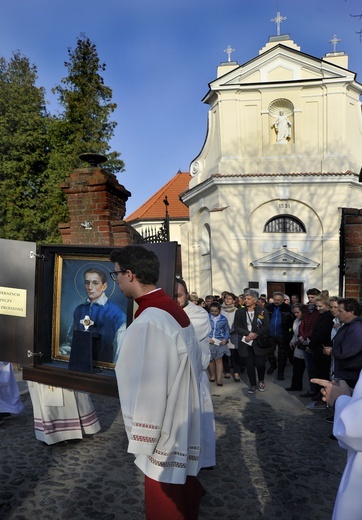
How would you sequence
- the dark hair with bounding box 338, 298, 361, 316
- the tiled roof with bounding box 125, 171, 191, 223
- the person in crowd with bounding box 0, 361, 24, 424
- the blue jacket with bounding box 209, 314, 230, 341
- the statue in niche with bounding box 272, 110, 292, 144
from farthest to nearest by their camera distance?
the tiled roof with bounding box 125, 171, 191, 223 < the statue in niche with bounding box 272, 110, 292, 144 < the blue jacket with bounding box 209, 314, 230, 341 < the person in crowd with bounding box 0, 361, 24, 424 < the dark hair with bounding box 338, 298, 361, 316

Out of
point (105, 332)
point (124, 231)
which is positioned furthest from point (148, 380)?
point (124, 231)

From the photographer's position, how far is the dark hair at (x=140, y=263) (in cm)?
256

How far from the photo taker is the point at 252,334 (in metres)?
7.29

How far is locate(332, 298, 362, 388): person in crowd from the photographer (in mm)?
4773

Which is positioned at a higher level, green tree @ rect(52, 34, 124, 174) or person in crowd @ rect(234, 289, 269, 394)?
green tree @ rect(52, 34, 124, 174)

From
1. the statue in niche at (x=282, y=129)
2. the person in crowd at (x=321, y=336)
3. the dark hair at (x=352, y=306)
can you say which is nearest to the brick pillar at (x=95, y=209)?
the dark hair at (x=352, y=306)

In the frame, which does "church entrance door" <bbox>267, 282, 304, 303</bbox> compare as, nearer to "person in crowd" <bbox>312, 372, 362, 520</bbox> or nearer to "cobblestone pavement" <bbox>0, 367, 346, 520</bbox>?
"cobblestone pavement" <bbox>0, 367, 346, 520</bbox>

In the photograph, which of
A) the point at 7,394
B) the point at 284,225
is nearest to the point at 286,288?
the point at 284,225

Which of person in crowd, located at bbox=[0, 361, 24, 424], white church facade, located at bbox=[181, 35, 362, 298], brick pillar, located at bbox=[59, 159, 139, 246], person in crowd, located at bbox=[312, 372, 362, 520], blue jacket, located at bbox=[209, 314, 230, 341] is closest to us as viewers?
person in crowd, located at bbox=[312, 372, 362, 520]

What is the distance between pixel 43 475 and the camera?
384cm

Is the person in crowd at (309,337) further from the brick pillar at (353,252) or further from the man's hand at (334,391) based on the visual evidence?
the man's hand at (334,391)

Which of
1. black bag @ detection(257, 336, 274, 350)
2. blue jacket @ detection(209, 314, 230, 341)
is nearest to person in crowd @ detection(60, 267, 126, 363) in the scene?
black bag @ detection(257, 336, 274, 350)

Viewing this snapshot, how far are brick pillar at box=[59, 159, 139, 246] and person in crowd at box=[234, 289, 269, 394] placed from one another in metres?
2.95

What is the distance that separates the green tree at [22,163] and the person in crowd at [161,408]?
20402mm
